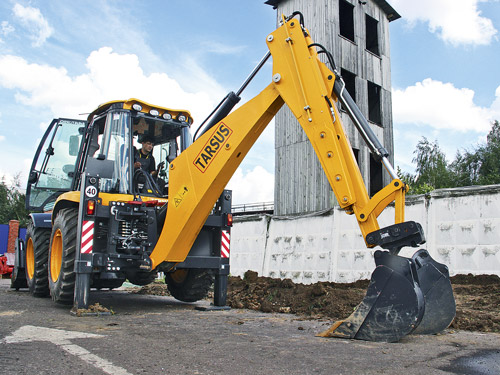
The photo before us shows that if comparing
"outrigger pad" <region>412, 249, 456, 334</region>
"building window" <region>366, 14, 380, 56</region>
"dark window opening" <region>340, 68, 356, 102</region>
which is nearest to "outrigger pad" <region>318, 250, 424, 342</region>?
"outrigger pad" <region>412, 249, 456, 334</region>

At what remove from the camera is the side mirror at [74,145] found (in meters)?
7.60

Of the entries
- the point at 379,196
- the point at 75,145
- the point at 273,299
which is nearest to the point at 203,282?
the point at 273,299

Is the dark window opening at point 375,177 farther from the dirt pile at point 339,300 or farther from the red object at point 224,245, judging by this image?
the red object at point 224,245

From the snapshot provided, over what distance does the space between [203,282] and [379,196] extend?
12.6ft

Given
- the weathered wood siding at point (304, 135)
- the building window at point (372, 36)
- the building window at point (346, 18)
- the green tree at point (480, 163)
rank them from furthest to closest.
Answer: the green tree at point (480, 163), the building window at point (372, 36), the building window at point (346, 18), the weathered wood siding at point (304, 135)

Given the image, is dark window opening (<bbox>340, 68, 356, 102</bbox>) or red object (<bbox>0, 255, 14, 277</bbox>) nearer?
red object (<bbox>0, 255, 14, 277</bbox>)

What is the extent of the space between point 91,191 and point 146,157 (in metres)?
1.16

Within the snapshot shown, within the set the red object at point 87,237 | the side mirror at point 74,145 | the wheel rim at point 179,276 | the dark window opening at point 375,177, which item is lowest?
the wheel rim at point 179,276

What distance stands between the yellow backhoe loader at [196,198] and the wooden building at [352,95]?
10.1 metres

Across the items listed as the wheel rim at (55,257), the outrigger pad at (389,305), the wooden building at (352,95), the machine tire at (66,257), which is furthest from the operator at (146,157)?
the wooden building at (352,95)

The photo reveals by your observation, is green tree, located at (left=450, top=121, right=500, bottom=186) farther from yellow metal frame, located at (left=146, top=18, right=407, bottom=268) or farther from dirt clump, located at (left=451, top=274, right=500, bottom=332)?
yellow metal frame, located at (left=146, top=18, right=407, bottom=268)

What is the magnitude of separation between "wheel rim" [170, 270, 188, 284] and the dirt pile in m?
0.85

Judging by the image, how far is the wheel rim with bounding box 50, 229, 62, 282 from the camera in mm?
6743

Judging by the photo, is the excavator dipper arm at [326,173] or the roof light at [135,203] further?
the roof light at [135,203]
